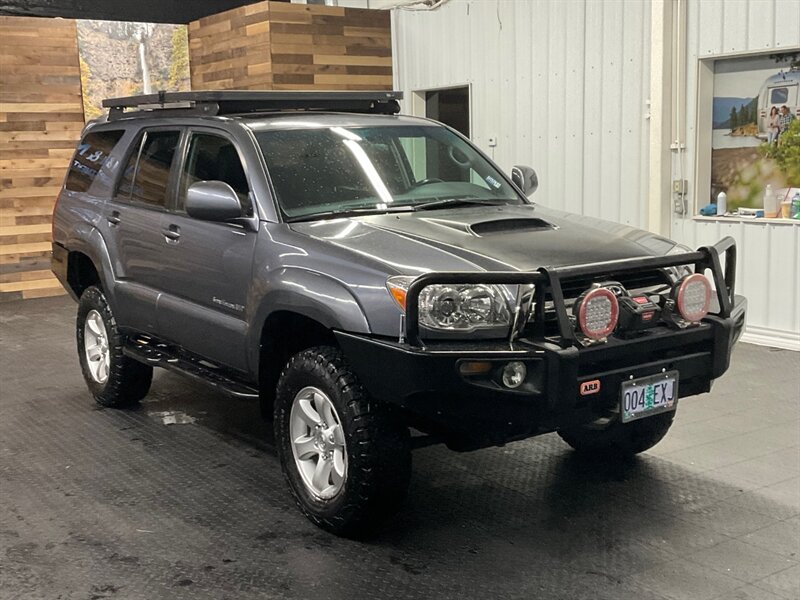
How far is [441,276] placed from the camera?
3.16 m

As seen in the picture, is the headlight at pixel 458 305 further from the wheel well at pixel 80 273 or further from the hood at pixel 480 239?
the wheel well at pixel 80 273

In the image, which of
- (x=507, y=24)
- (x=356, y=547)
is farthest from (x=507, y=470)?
(x=507, y=24)

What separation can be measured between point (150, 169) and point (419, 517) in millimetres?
2417

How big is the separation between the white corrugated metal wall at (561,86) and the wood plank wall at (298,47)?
826mm

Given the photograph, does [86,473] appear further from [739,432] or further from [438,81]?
[438,81]

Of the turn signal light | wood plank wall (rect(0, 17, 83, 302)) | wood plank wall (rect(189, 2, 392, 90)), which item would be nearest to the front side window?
the turn signal light

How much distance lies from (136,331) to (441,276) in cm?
254

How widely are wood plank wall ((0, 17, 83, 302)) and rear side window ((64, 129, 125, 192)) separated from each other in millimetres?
4350

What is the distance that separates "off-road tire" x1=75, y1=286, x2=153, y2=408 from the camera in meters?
5.35

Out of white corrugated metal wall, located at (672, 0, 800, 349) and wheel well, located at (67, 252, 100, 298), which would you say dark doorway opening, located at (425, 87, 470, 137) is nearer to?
white corrugated metal wall, located at (672, 0, 800, 349)

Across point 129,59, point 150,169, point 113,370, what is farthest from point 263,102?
point 129,59

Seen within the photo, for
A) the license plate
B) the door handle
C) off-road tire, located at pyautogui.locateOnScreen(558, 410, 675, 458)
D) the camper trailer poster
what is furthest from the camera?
the camper trailer poster

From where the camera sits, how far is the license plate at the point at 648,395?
3.44 metres

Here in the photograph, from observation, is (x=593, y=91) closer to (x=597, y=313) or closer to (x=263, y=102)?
Answer: (x=263, y=102)
